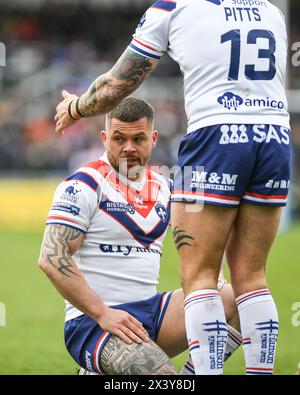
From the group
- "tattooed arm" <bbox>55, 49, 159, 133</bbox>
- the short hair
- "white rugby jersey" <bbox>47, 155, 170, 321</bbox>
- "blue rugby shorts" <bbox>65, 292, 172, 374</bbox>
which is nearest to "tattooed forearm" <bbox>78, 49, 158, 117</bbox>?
"tattooed arm" <bbox>55, 49, 159, 133</bbox>

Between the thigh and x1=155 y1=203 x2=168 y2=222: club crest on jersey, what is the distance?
605 mm

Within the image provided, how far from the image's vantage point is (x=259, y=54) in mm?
3939

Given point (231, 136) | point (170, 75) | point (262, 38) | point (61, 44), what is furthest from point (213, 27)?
point (61, 44)

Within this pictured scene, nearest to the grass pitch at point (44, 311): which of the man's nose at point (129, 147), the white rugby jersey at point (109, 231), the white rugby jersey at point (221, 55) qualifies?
the white rugby jersey at point (109, 231)

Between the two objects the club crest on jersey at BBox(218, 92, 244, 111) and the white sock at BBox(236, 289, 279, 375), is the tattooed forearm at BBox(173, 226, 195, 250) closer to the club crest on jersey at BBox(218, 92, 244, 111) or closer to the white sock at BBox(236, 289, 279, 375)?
the white sock at BBox(236, 289, 279, 375)

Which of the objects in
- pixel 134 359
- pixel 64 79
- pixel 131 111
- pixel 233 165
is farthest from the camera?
pixel 64 79

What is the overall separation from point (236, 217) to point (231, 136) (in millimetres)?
391

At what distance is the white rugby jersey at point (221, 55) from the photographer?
3.92 metres

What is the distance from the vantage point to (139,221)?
4.45 m

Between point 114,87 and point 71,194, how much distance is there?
1.83 ft

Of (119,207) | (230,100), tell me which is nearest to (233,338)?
(119,207)

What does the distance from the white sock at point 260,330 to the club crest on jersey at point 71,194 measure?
0.95 m

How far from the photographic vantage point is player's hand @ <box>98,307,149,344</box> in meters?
4.14

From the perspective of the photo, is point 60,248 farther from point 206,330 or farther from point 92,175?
point 206,330
